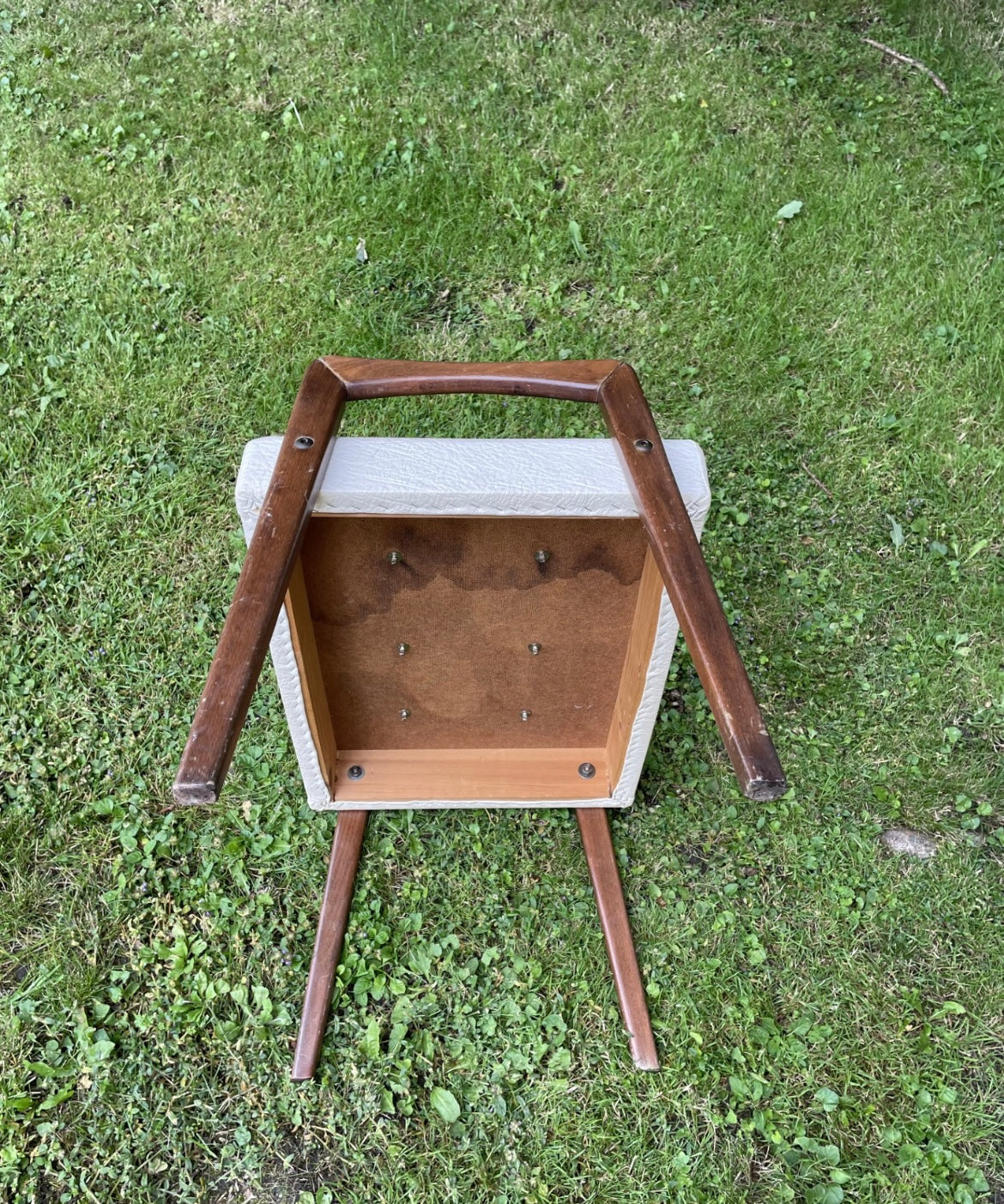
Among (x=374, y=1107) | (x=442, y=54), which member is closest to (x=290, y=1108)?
(x=374, y=1107)

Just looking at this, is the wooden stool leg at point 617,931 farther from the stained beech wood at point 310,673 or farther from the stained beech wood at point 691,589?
the stained beech wood at point 691,589

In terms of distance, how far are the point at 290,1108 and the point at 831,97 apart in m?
4.07

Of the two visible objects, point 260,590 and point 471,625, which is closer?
point 260,590

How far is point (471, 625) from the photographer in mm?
1660

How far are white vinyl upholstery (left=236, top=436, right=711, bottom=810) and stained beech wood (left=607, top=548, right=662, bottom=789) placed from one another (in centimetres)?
5

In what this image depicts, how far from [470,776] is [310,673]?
1.43 feet

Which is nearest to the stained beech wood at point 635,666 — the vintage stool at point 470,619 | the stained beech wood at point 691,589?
the vintage stool at point 470,619

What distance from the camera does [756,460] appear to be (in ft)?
9.43

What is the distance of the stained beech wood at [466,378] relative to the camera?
1502 millimetres

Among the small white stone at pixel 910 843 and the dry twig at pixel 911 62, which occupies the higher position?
the dry twig at pixel 911 62

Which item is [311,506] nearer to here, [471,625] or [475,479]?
[475,479]

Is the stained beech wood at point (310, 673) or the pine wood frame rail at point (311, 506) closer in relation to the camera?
the pine wood frame rail at point (311, 506)

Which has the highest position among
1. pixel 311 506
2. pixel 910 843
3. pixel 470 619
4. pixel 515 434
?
pixel 311 506

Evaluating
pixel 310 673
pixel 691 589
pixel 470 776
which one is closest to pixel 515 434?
pixel 470 776
